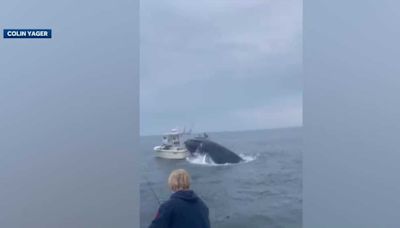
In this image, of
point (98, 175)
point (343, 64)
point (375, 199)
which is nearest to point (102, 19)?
point (98, 175)

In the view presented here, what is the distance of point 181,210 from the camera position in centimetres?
308

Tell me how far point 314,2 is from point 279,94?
0.73 meters

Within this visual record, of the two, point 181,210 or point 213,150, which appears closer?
point 181,210

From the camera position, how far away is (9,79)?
3.66 metres

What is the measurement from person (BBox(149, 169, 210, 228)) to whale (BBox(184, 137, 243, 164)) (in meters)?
0.73

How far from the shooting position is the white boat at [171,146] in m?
3.85

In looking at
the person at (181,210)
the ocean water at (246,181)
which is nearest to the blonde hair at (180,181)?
the person at (181,210)

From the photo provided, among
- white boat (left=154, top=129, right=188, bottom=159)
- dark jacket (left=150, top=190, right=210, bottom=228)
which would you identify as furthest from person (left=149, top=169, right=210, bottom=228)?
white boat (left=154, top=129, right=188, bottom=159)

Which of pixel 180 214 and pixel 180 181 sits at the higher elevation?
pixel 180 181

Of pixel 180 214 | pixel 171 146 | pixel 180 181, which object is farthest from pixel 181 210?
pixel 171 146

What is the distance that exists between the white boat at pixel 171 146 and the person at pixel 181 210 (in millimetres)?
679

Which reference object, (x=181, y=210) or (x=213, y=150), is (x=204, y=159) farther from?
(x=181, y=210)

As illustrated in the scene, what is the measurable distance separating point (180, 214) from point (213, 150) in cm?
92

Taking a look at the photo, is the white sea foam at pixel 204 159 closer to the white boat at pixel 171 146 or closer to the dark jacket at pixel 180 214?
the white boat at pixel 171 146
